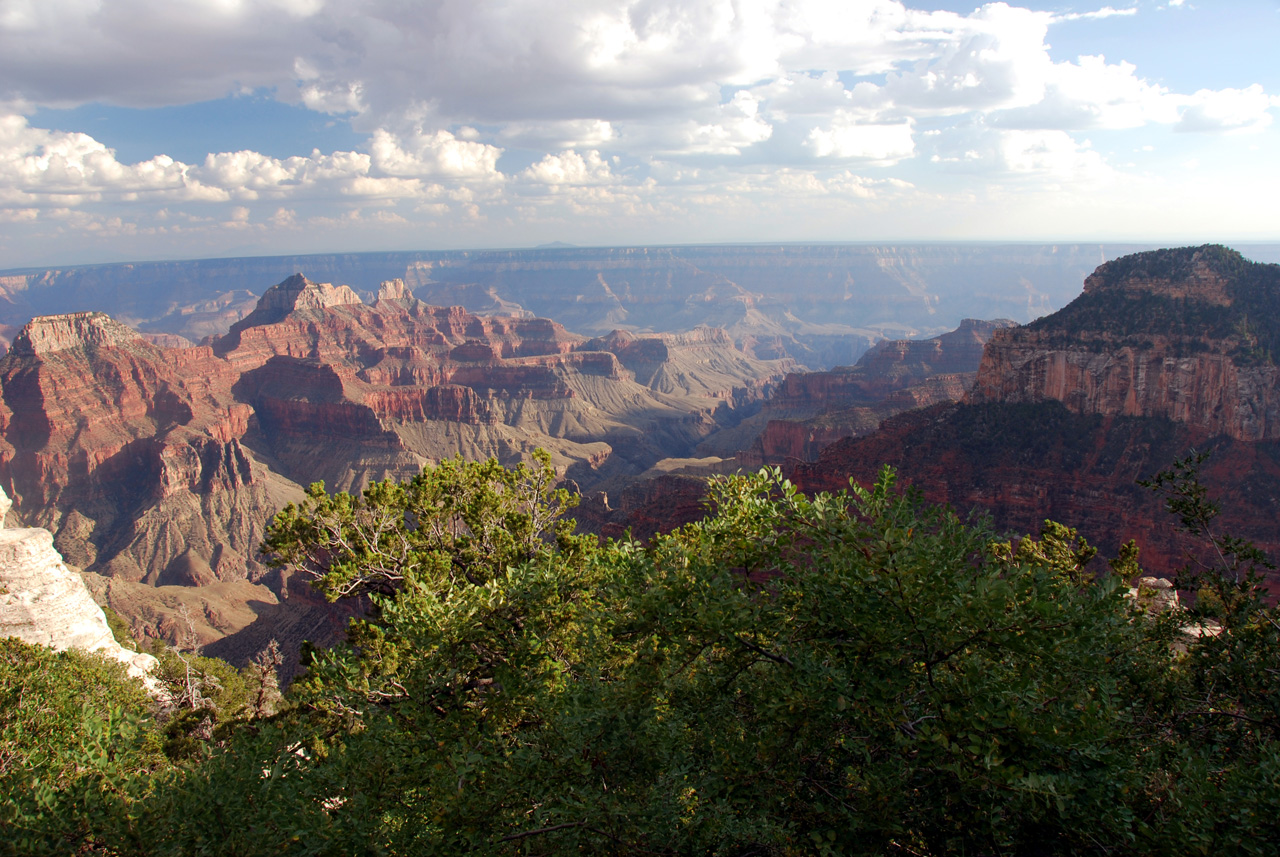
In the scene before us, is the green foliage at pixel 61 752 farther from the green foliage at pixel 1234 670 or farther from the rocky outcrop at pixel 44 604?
the green foliage at pixel 1234 670

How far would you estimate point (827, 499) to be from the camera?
10.1 metres

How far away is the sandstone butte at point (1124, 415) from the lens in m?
48.7

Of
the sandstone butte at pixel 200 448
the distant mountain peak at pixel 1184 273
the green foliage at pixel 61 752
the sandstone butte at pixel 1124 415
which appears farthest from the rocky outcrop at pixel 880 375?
the green foliage at pixel 61 752

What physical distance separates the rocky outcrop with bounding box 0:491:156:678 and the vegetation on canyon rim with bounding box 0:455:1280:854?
29.2 metres

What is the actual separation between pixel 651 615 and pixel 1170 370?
201 ft

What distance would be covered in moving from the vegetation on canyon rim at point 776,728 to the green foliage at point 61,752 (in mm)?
78

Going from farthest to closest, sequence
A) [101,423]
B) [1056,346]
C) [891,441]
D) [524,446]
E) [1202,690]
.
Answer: [524,446] → [101,423] → [891,441] → [1056,346] → [1202,690]

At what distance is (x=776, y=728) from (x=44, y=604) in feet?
149

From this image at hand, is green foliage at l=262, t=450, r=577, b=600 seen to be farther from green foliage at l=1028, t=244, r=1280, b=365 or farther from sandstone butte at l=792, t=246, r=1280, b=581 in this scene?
green foliage at l=1028, t=244, r=1280, b=365

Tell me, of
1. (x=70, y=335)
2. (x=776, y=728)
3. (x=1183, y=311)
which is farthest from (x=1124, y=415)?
(x=70, y=335)

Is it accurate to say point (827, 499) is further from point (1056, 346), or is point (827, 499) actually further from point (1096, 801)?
point (1056, 346)

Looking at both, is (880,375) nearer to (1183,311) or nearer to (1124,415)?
(1183,311)

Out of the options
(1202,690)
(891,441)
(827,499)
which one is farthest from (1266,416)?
(827,499)

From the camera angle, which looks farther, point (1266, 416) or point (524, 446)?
point (524, 446)
